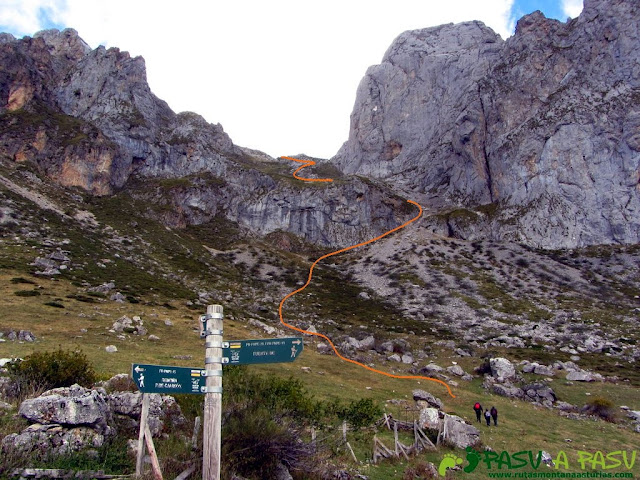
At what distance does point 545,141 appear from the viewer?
10762 cm

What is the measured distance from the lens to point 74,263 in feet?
192

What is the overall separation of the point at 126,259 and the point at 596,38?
13533 cm

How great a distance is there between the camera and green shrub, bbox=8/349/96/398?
1310cm

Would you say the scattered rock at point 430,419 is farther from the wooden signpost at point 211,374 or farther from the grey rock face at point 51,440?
the grey rock face at point 51,440

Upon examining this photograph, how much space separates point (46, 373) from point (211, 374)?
31.6 ft

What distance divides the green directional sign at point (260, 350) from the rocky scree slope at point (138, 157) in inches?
4017

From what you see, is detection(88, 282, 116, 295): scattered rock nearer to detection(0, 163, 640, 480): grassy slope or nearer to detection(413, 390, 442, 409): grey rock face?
detection(0, 163, 640, 480): grassy slope

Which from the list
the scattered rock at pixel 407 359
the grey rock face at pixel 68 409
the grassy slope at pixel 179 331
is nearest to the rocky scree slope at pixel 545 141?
the grassy slope at pixel 179 331

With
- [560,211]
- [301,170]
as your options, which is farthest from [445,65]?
[560,211]

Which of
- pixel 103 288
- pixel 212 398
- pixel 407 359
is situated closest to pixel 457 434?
pixel 212 398

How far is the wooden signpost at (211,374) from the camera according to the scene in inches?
296

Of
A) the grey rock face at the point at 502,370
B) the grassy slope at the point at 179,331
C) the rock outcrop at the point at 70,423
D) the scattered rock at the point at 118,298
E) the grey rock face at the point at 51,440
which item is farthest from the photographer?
the scattered rock at the point at 118,298

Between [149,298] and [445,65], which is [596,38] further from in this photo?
[149,298]

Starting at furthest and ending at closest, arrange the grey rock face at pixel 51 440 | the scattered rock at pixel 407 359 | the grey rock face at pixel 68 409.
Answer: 1. the scattered rock at pixel 407 359
2. the grey rock face at pixel 68 409
3. the grey rock face at pixel 51 440
